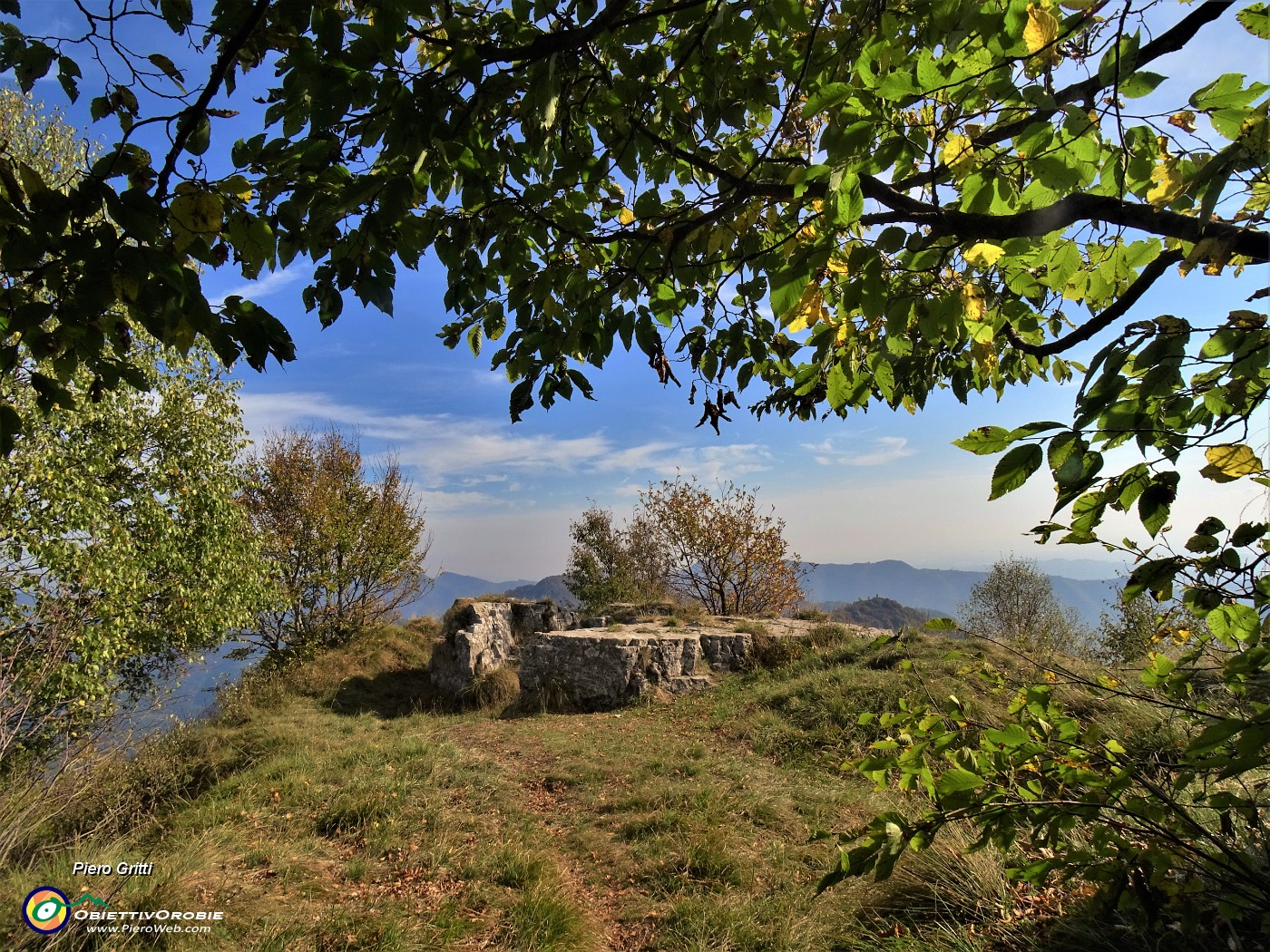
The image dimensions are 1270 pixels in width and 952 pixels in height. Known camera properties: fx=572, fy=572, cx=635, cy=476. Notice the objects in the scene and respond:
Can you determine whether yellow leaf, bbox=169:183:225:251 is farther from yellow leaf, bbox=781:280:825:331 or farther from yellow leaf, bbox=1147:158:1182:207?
yellow leaf, bbox=1147:158:1182:207

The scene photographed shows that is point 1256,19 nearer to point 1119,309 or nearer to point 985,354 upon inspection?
point 1119,309

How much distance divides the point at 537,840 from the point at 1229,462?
232 inches

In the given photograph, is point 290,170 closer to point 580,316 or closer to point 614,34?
point 580,316

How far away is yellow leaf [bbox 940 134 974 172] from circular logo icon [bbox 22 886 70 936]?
19.1ft

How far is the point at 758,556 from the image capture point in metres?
20.6

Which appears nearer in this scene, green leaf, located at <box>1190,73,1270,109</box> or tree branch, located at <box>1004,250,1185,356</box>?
green leaf, located at <box>1190,73,1270,109</box>

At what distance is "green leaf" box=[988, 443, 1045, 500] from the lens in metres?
1.00

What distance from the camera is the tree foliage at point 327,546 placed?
15.5m

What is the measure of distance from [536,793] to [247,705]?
7507mm

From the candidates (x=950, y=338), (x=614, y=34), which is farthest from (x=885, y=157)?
(x=614, y=34)

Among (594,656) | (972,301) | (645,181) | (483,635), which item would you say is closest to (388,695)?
(483,635)

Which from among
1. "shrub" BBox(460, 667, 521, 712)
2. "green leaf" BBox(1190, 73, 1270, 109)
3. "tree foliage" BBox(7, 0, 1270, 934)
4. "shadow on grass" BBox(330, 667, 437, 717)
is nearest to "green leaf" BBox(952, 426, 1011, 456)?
"tree foliage" BBox(7, 0, 1270, 934)

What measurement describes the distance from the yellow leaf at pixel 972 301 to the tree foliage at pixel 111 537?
8553 millimetres

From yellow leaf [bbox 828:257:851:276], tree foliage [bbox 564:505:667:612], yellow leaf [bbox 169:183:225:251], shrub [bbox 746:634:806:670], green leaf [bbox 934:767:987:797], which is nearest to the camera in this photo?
yellow leaf [bbox 169:183:225:251]
